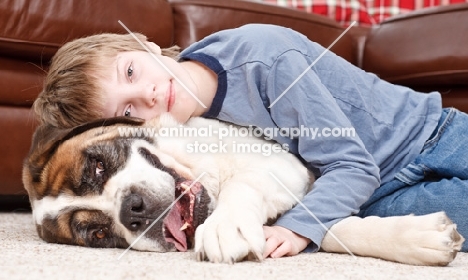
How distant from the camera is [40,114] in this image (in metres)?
1.49

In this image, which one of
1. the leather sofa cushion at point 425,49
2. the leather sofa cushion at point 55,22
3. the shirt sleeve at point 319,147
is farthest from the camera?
the leather sofa cushion at point 425,49

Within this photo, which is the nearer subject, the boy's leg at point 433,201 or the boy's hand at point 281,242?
the boy's hand at point 281,242

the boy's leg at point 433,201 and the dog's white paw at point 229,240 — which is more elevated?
the dog's white paw at point 229,240

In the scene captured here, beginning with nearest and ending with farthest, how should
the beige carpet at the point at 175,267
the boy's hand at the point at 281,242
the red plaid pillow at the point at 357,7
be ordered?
the beige carpet at the point at 175,267 → the boy's hand at the point at 281,242 → the red plaid pillow at the point at 357,7

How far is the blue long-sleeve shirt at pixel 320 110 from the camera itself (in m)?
1.27

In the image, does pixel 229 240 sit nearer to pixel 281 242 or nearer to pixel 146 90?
pixel 281 242

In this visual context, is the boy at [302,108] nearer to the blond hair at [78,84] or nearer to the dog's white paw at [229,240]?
the blond hair at [78,84]

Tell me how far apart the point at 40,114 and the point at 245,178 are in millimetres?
612

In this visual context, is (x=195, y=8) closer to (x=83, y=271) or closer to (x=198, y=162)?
(x=198, y=162)

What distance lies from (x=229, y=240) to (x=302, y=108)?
444 mm

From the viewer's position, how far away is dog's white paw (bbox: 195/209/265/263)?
40.0 inches

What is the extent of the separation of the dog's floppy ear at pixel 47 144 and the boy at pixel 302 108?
0.23 ft

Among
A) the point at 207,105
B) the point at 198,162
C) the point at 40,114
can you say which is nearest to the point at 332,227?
the point at 198,162

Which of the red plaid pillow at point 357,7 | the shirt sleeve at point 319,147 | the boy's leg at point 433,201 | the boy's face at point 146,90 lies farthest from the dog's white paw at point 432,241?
the red plaid pillow at point 357,7
